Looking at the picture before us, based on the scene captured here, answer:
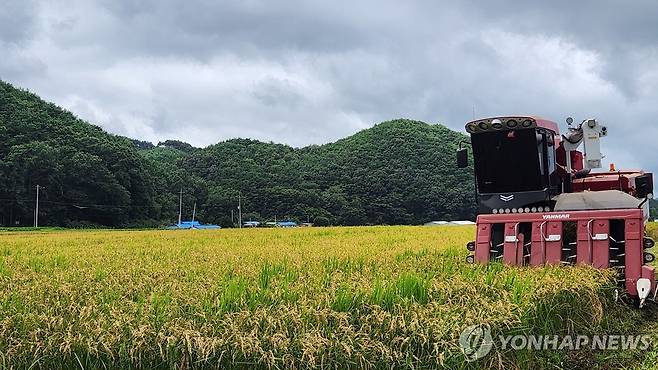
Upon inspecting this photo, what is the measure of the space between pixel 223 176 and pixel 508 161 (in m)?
68.5

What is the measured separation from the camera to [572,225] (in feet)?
25.6

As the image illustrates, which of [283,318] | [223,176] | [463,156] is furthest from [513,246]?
[223,176]

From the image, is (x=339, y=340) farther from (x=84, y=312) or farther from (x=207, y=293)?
(x=84, y=312)

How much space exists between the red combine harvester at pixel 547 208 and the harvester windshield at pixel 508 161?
0.6 inches

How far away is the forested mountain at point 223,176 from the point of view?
176 ft

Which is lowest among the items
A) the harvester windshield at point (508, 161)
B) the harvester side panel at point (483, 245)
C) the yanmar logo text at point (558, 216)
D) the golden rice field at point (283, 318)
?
the golden rice field at point (283, 318)

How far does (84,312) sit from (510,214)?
5.66m

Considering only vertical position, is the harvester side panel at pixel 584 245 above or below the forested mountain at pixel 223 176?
below

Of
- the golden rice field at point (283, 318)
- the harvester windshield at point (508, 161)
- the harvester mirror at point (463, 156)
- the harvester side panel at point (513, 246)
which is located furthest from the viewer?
the harvester mirror at point (463, 156)

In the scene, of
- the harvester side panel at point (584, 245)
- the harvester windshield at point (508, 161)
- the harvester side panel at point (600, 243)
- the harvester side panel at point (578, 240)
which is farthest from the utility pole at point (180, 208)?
the harvester side panel at point (600, 243)

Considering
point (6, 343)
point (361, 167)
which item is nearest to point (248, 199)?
point (361, 167)

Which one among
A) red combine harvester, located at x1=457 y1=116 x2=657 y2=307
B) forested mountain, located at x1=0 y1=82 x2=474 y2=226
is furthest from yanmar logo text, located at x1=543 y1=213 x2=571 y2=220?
forested mountain, located at x1=0 y1=82 x2=474 y2=226

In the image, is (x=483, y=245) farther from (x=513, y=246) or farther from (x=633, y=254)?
(x=633, y=254)

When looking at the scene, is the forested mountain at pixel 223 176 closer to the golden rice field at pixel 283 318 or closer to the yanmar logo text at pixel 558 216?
the yanmar logo text at pixel 558 216
